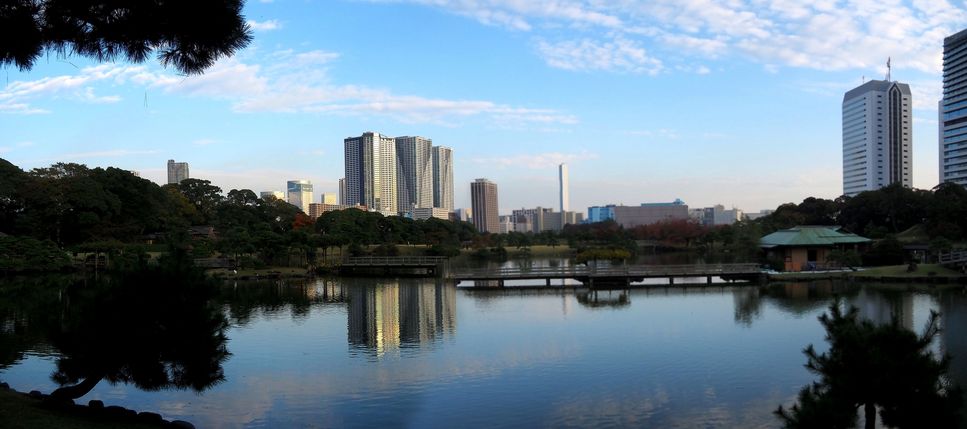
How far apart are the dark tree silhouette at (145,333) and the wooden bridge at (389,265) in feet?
99.2

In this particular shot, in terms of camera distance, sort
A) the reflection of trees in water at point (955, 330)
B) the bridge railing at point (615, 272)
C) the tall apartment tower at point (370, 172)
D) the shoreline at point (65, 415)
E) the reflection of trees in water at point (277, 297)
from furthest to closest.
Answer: the tall apartment tower at point (370, 172) → the bridge railing at point (615, 272) → the reflection of trees in water at point (277, 297) → the reflection of trees in water at point (955, 330) → the shoreline at point (65, 415)

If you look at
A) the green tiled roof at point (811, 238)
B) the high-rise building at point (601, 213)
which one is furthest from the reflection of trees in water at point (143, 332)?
the high-rise building at point (601, 213)

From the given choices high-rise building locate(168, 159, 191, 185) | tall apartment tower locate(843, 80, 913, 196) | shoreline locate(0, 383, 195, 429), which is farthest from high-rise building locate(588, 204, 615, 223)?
shoreline locate(0, 383, 195, 429)

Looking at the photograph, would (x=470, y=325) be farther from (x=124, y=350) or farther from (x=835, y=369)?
(x=835, y=369)

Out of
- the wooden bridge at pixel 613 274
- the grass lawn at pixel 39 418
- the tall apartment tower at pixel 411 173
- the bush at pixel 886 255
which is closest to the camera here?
the grass lawn at pixel 39 418

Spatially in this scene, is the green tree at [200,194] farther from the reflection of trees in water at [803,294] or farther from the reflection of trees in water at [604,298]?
the reflection of trees in water at [803,294]

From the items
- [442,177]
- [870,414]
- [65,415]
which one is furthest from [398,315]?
[442,177]

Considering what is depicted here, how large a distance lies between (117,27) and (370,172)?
131416mm

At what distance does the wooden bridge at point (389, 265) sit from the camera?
38.5 meters

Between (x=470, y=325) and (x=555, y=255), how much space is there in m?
46.6

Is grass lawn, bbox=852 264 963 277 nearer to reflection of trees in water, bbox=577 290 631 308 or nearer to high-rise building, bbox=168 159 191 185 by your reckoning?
reflection of trees in water, bbox=577 290 631 308

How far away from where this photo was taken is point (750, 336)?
16.1m

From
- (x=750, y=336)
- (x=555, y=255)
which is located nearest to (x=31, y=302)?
(x=750, y=336)

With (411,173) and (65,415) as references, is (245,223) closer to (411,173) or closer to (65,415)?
(65,415)
